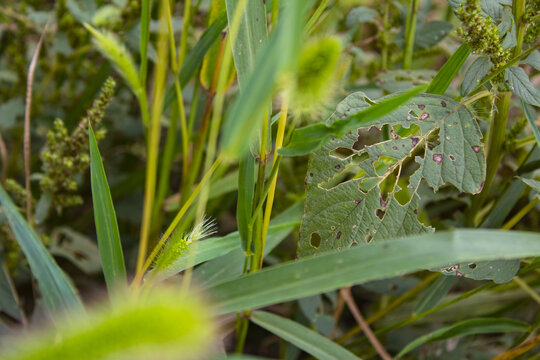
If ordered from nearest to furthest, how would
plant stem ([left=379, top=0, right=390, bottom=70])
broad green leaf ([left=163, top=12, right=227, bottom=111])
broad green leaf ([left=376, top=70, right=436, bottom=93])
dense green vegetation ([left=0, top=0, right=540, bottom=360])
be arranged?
1. dense green vegetation ([left=0, top=0, right=540, bottom=360])
2. broad green leaf ([left=163, top=12, right=227, bottom=111])
3. broad green leaf ([left=376, top=70, right=436, bottom=93])
4. plant stem ([left=379, top=0, right=390, bottom=70])

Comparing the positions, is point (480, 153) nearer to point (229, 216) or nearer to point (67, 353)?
point (67, 353)

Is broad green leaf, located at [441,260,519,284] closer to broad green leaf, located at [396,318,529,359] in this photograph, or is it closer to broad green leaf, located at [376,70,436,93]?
broad green leaf, located at [396,318,529,359]

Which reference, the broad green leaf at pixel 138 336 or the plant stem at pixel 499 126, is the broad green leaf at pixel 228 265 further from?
the broad green leaf at pixel 138 336

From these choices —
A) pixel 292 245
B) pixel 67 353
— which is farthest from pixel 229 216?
pixel 67 353

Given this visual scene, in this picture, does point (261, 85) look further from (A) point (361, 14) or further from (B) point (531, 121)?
(A) point (361, 14)

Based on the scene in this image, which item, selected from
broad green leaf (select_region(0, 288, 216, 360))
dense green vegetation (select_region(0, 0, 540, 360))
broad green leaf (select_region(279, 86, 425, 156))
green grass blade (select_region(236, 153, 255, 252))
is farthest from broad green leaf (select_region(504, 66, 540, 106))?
broad green leaf (select_region(0, 288, 216, 360))

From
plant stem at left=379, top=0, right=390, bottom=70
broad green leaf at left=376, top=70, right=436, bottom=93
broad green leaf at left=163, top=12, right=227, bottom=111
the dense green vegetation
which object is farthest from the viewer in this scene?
plant stem at left=379, top=0, right=390, bottom=70

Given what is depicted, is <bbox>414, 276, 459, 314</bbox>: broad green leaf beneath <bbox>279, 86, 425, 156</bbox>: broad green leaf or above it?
beneath

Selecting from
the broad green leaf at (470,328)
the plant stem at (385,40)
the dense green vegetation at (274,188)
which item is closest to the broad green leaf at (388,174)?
the dense green vegetation at (274,188)
